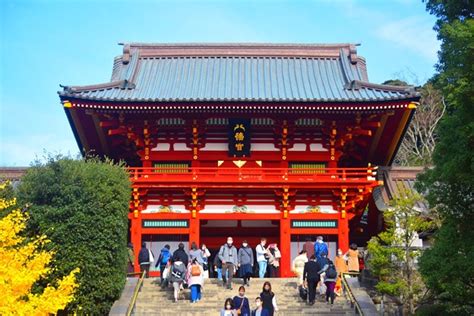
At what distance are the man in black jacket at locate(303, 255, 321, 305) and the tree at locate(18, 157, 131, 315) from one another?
4.86 m

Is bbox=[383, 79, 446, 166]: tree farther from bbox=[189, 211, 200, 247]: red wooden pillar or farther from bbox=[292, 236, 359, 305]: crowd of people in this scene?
bbox=[292, 236, 359, 305]: crowd of people

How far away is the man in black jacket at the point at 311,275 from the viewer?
50.5 feet

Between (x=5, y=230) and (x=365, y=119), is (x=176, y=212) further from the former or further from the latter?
(x=5, y=230)

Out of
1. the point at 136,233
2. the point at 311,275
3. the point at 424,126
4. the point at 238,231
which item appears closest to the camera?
the point at 311,275

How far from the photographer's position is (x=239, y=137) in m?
23.5

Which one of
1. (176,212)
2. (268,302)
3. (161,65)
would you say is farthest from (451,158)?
(161,65)

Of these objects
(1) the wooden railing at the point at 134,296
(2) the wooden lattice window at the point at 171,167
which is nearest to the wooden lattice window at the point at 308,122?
(2) the wooden lattice window at the point at 171,167

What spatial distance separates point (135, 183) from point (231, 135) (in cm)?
412

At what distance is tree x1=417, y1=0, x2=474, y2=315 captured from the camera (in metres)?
11.1

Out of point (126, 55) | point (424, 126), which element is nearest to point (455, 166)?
point (126, 55)

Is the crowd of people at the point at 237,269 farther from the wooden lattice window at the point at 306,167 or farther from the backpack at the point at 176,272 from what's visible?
the wooden lattice window at the point at 306,167

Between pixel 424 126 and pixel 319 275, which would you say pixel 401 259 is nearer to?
pixel 319 275

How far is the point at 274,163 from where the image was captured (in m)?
23.8

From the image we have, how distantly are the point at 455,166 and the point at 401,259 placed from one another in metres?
6.06
